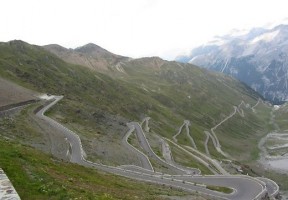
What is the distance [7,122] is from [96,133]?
109 ft

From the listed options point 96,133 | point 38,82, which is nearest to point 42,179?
point 96,133

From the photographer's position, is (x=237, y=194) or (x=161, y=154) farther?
(x=161, y=154)

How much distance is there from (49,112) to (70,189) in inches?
4157

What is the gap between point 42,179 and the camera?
120 feet

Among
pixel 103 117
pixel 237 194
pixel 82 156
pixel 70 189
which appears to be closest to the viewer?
pixel 70 189

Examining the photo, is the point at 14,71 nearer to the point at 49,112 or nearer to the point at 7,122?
the point at 49,112

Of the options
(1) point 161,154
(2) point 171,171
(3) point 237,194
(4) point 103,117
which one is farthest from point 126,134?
(3) point 237,194

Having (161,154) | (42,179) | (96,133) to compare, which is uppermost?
(42,179)

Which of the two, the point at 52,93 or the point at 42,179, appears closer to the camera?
the point at 42,179

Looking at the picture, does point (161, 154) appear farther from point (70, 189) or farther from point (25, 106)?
point (70, 189)

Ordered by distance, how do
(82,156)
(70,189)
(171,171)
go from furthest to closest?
(171,171) < (82,156) < (70,189)

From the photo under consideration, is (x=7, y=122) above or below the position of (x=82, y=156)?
above

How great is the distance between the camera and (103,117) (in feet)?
507

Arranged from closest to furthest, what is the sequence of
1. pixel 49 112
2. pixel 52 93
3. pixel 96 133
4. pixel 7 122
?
pixel 7 122
pixel 96 133
pixel 49 112
pixel 52 93
